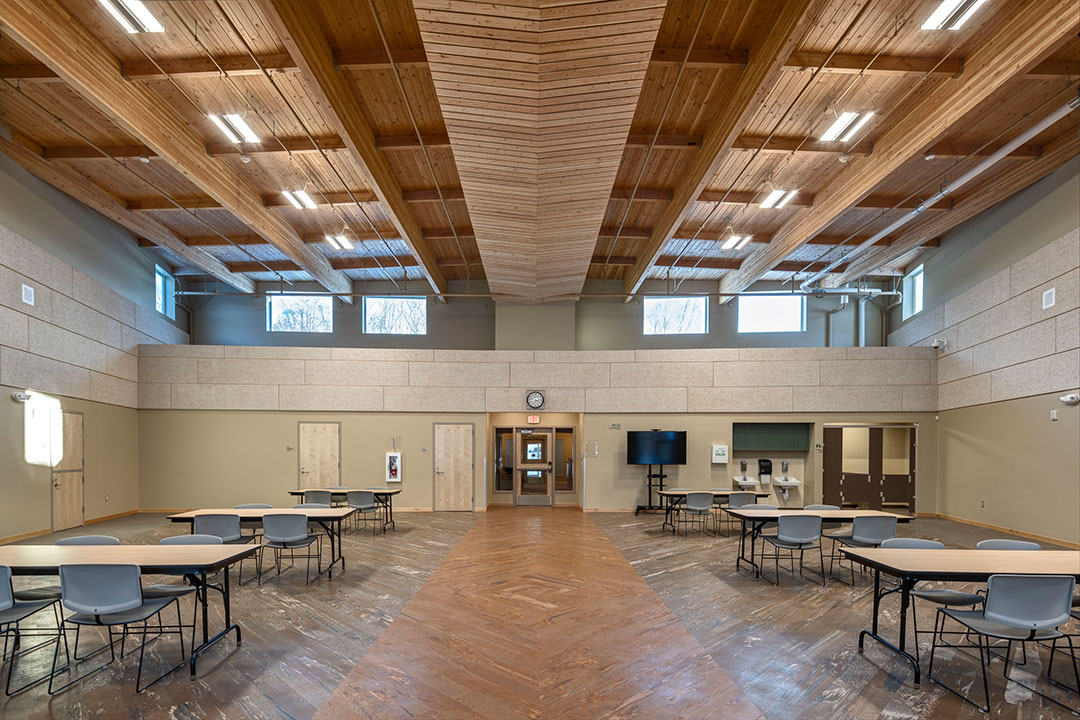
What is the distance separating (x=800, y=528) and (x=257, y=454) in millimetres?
11398

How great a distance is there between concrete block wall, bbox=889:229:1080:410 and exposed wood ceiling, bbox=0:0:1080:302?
1536mm

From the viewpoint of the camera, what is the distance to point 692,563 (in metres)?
7.85

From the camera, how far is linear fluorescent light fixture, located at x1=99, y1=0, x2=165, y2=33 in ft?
16.1

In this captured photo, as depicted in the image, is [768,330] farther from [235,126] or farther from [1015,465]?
[235,126]

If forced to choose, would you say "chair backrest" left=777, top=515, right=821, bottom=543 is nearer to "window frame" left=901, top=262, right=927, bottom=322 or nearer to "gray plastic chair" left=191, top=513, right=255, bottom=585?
"gray plastic chair" left=191, top=513, right=255, bottom=585

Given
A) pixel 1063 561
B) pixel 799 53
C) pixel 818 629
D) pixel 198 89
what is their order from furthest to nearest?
1. pixel 198 89
2. pixel 799 53
3. pixel 818 629
4. pixel 1063 561

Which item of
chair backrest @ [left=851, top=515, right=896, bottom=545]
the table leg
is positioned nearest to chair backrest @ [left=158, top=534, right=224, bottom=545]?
the table leg

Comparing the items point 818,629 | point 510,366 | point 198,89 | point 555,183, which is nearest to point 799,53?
point 555,183

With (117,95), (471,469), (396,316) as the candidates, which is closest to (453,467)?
(471,469)

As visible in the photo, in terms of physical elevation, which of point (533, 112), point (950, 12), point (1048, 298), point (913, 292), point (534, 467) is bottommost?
point (534, 467)

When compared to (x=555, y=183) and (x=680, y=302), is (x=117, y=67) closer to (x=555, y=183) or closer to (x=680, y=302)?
(x=555, y=183)

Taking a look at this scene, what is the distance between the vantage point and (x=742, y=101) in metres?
6.77

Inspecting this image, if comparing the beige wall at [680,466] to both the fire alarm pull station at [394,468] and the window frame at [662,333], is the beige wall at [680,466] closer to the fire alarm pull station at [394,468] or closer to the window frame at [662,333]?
the window frame at [662,333]

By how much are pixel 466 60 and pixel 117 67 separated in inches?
172
